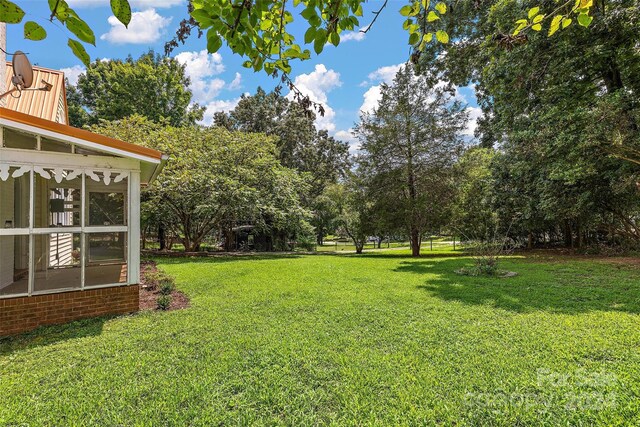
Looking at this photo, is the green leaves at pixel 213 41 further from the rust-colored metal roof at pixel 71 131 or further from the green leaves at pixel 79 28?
the rust-colored metal roof at pixel 71 131

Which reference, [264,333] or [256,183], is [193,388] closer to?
[264,333]

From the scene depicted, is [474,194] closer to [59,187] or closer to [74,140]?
[74,140]

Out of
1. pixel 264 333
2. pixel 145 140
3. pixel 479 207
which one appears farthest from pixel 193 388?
pixel 479 207

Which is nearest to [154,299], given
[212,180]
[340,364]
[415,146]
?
[340,364]

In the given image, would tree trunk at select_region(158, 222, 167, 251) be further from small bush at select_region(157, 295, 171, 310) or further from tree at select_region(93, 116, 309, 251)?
small bush at select_region(157, 295, 171, 310)

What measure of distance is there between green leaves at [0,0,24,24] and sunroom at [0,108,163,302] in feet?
14.5

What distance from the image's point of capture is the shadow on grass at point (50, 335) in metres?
4.20

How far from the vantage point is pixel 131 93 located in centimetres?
2844

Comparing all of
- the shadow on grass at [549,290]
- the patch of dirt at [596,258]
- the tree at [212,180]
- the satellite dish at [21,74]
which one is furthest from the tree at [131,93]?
the patch of dirt at [596,258]

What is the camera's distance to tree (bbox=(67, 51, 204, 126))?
28391 millimetres

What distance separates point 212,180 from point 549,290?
13.4 metres

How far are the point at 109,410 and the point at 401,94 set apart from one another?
17391mm

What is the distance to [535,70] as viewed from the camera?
10.2 metres

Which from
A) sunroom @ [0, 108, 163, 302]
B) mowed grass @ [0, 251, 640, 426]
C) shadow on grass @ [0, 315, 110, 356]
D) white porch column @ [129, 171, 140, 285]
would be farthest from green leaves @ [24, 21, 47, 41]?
white porch column @ [129, 171, 140, 285]
